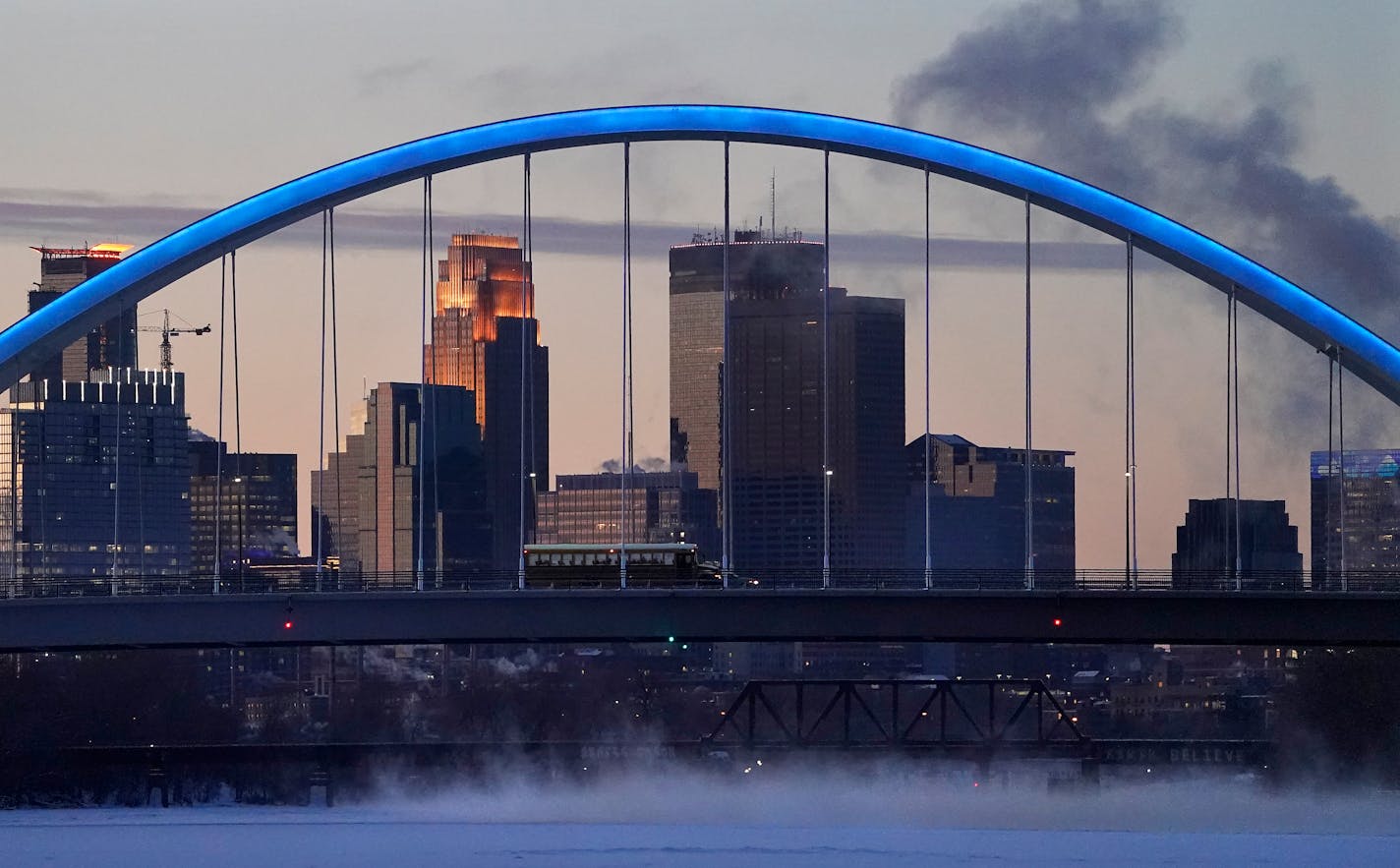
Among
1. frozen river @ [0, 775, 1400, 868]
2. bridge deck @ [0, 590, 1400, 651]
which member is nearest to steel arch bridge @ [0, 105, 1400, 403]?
bridge deck @ [0, 590, 1400, 651]

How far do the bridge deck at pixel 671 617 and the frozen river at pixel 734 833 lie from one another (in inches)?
194

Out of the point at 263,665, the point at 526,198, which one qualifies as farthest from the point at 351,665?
the point at 526,198

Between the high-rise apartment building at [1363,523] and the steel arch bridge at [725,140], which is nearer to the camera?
the steel arch bridge at [725,140]

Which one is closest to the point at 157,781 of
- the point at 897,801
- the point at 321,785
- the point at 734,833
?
the point at 321,785

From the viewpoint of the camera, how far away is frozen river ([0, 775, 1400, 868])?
5584 cm

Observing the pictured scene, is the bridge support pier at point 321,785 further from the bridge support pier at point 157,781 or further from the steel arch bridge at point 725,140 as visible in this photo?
the steel arch bridge at point 725,140

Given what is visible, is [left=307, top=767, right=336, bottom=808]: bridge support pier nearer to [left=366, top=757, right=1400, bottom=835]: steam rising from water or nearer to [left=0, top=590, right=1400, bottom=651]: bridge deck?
[left=366, top=757, right=1400, bottom=835]: steam rising from water

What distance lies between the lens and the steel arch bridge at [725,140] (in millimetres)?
69188

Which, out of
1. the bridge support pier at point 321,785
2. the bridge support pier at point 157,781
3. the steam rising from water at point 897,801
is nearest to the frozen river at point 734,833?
the steam rising from water at point 897,801

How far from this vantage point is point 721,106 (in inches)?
2778

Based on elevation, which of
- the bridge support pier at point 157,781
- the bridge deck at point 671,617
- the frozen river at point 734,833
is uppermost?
the bridge deck at point 671,617

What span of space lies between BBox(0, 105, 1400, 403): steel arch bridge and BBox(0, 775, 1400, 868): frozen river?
44.7 ft

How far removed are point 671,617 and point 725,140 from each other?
1470cm

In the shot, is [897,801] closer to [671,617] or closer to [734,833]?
[734,833]
